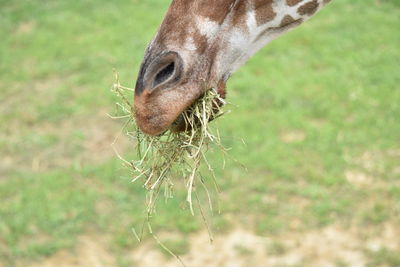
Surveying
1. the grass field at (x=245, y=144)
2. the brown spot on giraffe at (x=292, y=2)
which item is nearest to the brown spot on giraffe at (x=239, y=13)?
the brown spot on giraffe at (x=292, y=2)

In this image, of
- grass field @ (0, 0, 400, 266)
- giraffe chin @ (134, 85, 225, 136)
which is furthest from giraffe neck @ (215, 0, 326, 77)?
grass field @ (0, 0, 400, 266)

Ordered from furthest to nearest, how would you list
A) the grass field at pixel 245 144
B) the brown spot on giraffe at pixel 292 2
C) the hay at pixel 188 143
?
the grass field at pixel 245 144
the brown spot on giraffe at pixel 292 2
the hay at pixel 188 143

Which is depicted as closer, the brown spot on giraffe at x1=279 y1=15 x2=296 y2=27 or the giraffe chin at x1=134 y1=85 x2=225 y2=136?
the giraffe chin at x1=134 y1=85 x2=225 y2=136

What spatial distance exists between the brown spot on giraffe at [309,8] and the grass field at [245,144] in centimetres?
178

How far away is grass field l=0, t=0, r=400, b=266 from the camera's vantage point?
5309 millimetres

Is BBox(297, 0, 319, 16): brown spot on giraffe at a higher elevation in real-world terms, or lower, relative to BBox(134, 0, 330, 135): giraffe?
higher

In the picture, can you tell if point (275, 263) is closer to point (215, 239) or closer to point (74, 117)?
point (215, 239)

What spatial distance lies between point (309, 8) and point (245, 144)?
4.08ft

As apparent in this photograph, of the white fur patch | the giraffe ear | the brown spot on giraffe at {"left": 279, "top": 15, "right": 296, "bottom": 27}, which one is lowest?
the giraffe ear

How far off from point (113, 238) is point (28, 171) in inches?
57.7

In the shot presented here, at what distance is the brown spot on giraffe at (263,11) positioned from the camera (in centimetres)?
289

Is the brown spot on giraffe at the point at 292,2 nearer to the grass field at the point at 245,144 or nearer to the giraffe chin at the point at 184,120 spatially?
the giraffe chin at the point at 184,120

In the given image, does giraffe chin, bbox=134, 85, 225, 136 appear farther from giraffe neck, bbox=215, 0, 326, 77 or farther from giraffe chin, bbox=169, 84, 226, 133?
giraffe neck, bbox=215, 0, 326, 77

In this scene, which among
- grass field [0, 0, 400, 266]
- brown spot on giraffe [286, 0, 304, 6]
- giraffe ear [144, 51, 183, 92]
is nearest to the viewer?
giraffe ear [144, 51, 183, 92]
